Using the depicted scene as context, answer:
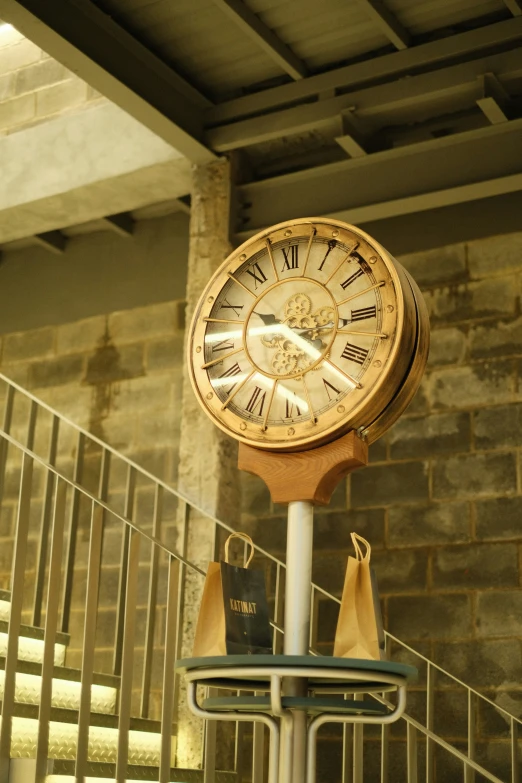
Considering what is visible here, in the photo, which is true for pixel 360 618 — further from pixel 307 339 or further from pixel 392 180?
pixel 392 180

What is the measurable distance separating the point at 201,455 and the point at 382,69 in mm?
1952

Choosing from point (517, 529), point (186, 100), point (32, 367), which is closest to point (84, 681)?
point (517, 529)

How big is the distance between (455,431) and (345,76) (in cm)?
174

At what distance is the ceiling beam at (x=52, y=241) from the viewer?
650 cm

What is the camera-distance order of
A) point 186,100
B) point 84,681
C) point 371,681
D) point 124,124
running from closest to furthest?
1. point 371,681
2. point 84,681
3. point 186,100
4. point 124,124

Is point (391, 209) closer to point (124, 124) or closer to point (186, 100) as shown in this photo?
point (186, 100)

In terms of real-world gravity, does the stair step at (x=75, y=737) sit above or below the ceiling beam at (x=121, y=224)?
below

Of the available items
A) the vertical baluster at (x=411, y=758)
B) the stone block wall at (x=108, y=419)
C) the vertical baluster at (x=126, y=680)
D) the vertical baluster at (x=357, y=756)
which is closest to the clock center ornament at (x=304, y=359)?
the vertical baluster at (x=126, y=680)

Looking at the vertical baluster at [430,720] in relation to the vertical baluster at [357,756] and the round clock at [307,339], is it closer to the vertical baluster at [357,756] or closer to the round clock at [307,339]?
the vertical baluster at [357,756]

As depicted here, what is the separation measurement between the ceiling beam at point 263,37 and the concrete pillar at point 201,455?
2.18ft

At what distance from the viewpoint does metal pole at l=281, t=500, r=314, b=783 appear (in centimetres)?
160

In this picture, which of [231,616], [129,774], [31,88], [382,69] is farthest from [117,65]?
[231,616]

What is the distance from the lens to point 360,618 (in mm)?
1680

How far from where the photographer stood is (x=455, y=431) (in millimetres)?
5008
